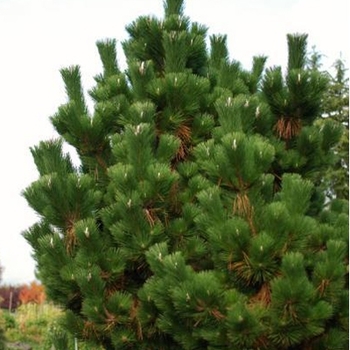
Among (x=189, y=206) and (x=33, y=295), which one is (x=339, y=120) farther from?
(x=33, y=295)

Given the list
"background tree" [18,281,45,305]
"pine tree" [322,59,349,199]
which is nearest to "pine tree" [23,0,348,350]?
"pine tree" [322,59,349,199]

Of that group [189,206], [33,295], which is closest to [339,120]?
[189,206]

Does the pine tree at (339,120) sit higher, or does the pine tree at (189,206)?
the pine tree at (339,120)

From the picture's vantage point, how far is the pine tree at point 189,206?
13.2 ft

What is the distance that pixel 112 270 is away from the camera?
4535mm

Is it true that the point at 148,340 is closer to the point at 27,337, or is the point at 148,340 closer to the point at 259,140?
the point at 259,140

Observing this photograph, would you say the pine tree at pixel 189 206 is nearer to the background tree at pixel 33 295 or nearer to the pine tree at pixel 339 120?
the pine tree at pixel 339 120

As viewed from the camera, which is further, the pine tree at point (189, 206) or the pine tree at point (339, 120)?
the pine tree at point (339, 120)

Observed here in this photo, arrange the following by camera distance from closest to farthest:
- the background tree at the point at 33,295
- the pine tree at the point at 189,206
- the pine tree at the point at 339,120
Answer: the pine tree at the point at 189,206 → the pine tree at the point at 339,120 → the background tree at the point at 33,295

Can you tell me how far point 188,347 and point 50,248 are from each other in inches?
48.2

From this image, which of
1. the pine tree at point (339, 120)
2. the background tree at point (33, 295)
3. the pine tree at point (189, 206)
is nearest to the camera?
the pine tree at point (189, 206)

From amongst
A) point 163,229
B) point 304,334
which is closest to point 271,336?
point 304,334

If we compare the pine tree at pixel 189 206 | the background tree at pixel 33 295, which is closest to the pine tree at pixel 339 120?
the pine tree at pixel 189 206

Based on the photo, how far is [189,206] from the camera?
454cm
